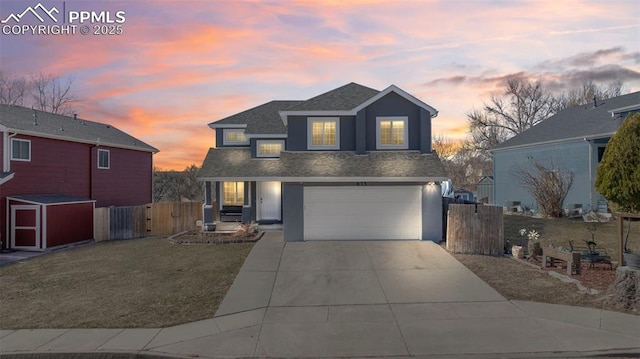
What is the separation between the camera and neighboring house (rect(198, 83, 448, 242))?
15.7 m

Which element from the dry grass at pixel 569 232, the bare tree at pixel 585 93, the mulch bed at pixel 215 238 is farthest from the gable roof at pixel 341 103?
the bare tree at pixel 585 93

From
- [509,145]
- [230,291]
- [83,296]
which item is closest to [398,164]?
[230,291]

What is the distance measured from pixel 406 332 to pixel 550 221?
673 inches

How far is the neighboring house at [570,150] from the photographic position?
2214 centimetres

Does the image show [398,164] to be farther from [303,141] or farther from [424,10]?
[424,10]

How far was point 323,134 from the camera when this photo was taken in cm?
1788

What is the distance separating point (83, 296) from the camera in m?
9.41

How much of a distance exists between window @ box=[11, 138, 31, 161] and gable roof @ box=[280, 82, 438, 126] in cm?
1198

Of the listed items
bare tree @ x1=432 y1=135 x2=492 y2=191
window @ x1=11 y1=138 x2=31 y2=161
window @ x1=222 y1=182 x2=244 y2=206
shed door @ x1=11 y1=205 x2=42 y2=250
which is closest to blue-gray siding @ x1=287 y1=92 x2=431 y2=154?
window @ x1=222 y1=182 x2=244 y2=206

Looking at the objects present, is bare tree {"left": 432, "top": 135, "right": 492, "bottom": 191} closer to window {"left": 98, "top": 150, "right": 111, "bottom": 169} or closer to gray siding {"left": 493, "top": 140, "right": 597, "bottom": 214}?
gray siding {"left": 493, "top": 140, "right": 597, "bottom": 214}

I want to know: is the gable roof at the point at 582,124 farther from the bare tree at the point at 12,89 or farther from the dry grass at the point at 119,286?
the bare tree at the point at 12,89

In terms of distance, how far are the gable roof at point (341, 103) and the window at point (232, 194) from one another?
5749mm

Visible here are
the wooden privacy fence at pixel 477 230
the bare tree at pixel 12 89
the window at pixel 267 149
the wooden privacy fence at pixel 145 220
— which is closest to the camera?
the wooden privacy fence at pixel 477 230

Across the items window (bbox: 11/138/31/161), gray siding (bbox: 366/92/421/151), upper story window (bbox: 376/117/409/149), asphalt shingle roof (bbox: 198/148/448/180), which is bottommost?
asphalt shingle roof (bbox: 198/148/448/180)
